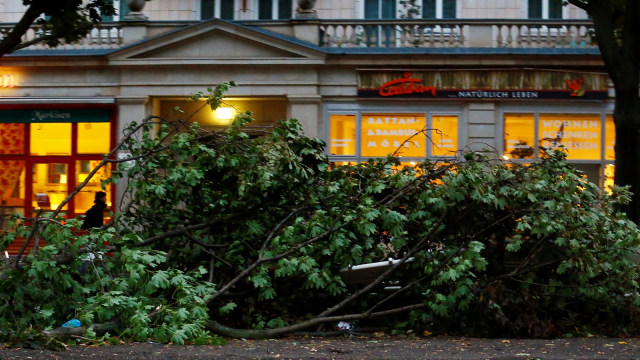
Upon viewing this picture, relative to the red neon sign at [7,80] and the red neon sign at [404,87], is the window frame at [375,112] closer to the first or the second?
the red neon sign at [404,87]

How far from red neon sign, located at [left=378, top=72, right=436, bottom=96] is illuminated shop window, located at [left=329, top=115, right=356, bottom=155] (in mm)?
1083

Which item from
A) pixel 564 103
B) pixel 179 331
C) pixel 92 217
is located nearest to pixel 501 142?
pixel 564 103

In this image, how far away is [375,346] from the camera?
8.97m

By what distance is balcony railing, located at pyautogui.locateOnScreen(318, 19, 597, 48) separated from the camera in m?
20.4

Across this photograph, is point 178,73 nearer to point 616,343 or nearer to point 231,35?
point 231,35

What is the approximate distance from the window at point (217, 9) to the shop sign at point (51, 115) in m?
3.94

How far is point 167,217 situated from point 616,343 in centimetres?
589

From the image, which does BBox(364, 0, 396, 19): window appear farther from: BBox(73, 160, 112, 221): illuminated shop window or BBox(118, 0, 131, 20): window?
BBox(73, 160, 112, 221): illuminated shop window

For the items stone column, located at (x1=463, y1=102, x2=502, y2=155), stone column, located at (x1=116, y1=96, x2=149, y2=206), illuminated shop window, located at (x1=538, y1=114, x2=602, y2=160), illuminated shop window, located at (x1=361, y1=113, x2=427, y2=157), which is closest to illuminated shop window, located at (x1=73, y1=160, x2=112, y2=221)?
stone column, located at (x1=116, y1=96, x2=149, y2=206)

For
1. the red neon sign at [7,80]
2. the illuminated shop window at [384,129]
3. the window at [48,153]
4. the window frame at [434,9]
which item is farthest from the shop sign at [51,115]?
the window frame at [434,9]

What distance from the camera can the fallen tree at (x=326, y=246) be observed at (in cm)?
923

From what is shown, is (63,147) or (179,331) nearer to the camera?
(179,331)

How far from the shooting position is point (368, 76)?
67.5ft

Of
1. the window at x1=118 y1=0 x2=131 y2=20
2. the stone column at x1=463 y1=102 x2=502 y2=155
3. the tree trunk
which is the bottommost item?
the tree trunk
